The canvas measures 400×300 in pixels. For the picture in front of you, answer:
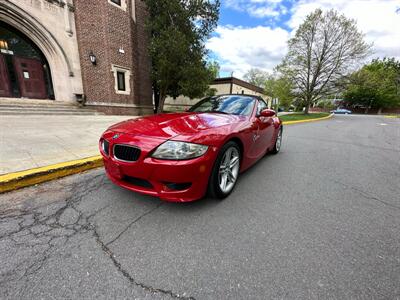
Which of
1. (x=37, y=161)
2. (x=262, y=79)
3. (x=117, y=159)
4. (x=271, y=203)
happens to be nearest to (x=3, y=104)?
(x=37, y=161)

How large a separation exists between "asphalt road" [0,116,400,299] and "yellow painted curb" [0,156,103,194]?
12cm

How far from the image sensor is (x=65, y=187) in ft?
8.57

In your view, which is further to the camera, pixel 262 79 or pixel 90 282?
A: pixel 262 79

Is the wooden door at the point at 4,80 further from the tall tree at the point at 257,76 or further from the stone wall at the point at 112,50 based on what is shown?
the tall tree at the point at 257,76

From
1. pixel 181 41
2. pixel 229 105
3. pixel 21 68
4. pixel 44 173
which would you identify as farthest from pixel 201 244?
pixel 21 68

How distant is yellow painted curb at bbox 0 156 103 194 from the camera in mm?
2432

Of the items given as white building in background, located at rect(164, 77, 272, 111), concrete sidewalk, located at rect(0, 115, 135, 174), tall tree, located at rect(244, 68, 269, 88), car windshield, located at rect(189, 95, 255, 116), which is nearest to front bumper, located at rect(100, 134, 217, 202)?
car windshield, located at rect(189, 95, 255, 116)

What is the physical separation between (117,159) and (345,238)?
247 centimetres

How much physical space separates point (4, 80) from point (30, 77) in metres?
1.02

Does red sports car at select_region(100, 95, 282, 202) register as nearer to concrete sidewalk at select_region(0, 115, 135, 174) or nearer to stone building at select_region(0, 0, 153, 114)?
concrete sidewalk at select_region(0, 115, 135, 174)

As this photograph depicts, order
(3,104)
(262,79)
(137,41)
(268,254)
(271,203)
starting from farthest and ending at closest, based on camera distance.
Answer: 1. (262,79)
2. (137,41)
3. (3,104)
4. (271,203)
5. (268,254)

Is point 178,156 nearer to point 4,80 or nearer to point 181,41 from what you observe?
point 181,41

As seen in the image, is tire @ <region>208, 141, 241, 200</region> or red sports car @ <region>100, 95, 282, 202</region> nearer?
red sports car @ <region>100, 95, 282, 202</region>

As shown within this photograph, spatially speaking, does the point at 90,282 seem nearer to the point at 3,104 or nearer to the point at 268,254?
the point at 268,254
